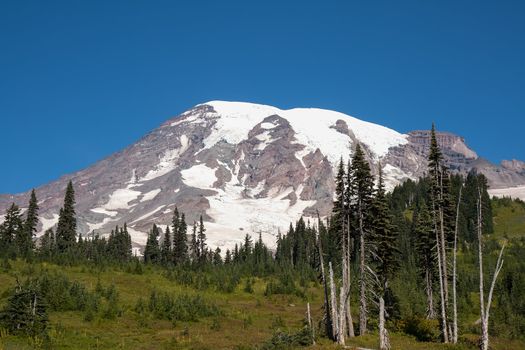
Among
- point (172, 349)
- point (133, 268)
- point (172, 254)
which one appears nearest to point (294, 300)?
point (133, 268)

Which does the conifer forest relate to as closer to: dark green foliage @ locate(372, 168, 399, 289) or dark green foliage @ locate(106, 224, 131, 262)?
dark green foliage @ locate(372, 168, 399, 289)

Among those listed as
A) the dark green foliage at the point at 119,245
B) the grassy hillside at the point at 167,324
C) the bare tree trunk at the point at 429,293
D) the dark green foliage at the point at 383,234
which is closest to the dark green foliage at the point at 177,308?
the grassy hillside at the point at 167,324

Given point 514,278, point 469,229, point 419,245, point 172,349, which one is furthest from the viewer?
point 469,229

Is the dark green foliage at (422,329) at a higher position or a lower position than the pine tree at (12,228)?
lower

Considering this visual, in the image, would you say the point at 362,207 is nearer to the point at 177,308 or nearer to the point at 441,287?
the point at 441,287

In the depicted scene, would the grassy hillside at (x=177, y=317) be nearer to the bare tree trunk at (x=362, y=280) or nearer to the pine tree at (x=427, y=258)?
the bare tree trunk at (x=362, y=280)

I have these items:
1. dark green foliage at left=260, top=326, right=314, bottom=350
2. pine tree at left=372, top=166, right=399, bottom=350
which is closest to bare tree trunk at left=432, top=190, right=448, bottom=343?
pine tree at left=372, top=166, right=399, bottom=350

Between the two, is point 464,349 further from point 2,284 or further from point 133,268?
point 133,268

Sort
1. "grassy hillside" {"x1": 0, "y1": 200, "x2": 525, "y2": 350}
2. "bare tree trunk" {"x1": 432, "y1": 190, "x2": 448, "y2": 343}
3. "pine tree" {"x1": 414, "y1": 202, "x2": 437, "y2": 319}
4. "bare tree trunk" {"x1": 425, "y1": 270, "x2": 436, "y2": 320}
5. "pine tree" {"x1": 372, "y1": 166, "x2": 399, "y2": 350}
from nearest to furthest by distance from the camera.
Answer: "grassy hillside" {"x1": 0, "y1": 200, "x2": 525, "y2": 350}
"bare tree trunk" {"x1": 432, "y1": 190, "x2": 448, "y2": 343}
"pine tree" {"x1": 372, "y1": 166, "x2": 399, "y2": 350}
"pine tree" {"x1": 414, "y1": 202, "x2": 437, "y2": 319}
"bare tree trunk" {"x1": 425, "y1": 270, "x2": 436, "y2": 320}

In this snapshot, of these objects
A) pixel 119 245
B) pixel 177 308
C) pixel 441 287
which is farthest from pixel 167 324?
pixel 119 245

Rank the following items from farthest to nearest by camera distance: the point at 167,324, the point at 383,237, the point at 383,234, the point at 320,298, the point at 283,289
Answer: the point at 283,289, the point at 320,298, the point at 167,324, the point at 383,237, the point at 383,234

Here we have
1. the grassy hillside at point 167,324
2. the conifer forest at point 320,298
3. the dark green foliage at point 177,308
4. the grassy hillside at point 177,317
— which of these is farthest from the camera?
the dark green foliage at point 177,308

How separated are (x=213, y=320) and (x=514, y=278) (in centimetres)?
4116

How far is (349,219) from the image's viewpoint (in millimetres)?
48281
